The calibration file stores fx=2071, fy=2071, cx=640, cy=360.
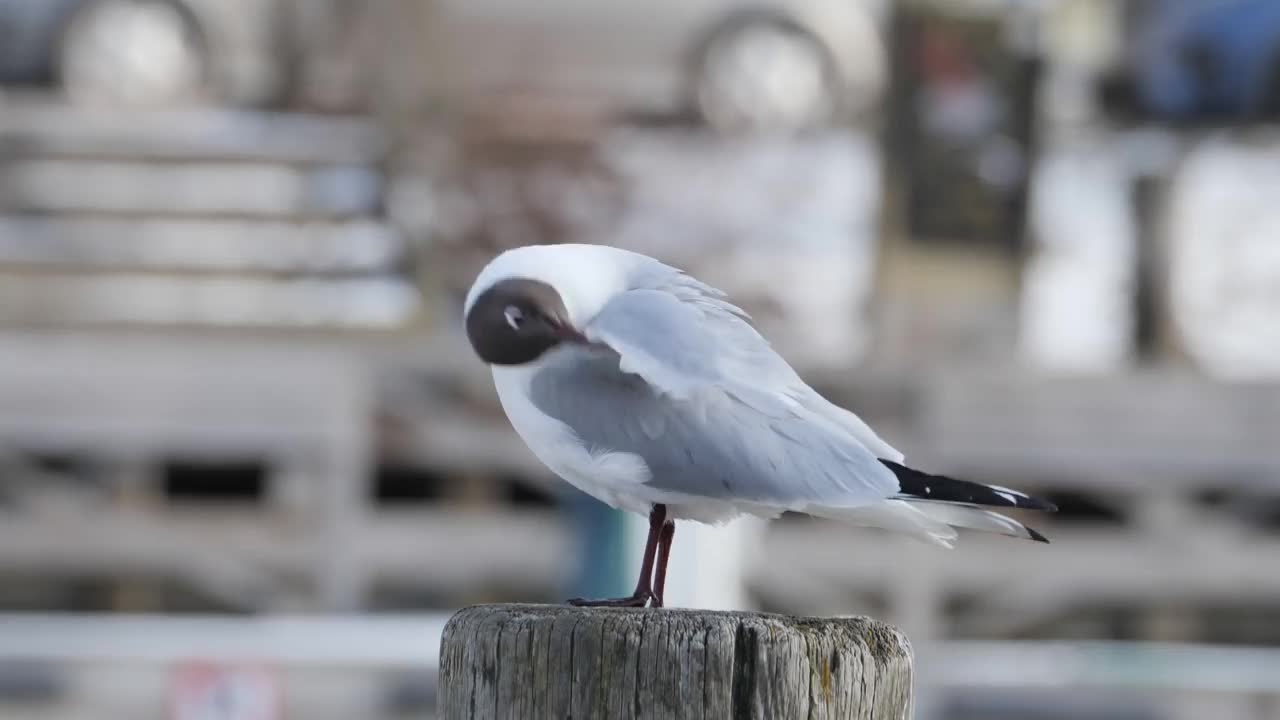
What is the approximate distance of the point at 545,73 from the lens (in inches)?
309

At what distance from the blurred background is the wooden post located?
3.93m

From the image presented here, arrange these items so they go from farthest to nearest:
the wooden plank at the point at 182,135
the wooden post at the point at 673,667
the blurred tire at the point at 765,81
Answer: the blurred tire at the point at 765,81 < the wooden plank at the point at 182,135 < the wooden post at the point at 673,667

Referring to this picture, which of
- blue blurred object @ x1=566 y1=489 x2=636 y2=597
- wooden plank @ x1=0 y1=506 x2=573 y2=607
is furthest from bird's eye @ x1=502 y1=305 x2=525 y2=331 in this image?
wooden plank @ x1=0 y1=506 x2=573 y2=607

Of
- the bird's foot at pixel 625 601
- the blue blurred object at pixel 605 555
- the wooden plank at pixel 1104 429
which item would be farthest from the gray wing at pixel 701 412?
the wooden plank at pixel 1104 429

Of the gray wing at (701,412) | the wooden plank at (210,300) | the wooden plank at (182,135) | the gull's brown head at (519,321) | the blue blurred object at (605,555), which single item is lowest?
the blue blurred object at (605,555)

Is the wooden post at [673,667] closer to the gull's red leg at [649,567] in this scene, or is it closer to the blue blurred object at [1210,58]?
the gull's red leg at [649,567]

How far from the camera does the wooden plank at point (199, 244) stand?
7.23 meters

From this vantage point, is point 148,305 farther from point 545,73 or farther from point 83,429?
point 545,73

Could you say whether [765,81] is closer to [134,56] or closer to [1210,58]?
[1210,58]

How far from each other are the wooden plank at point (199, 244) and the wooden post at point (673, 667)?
19.1 ft

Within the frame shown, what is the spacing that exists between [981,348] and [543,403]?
20.0ft

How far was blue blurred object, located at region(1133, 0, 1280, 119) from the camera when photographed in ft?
26.6

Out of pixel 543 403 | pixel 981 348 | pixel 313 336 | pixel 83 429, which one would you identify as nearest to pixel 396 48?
pixel 313 336

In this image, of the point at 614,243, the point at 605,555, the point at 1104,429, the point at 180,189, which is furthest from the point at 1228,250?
the point at 605,555
